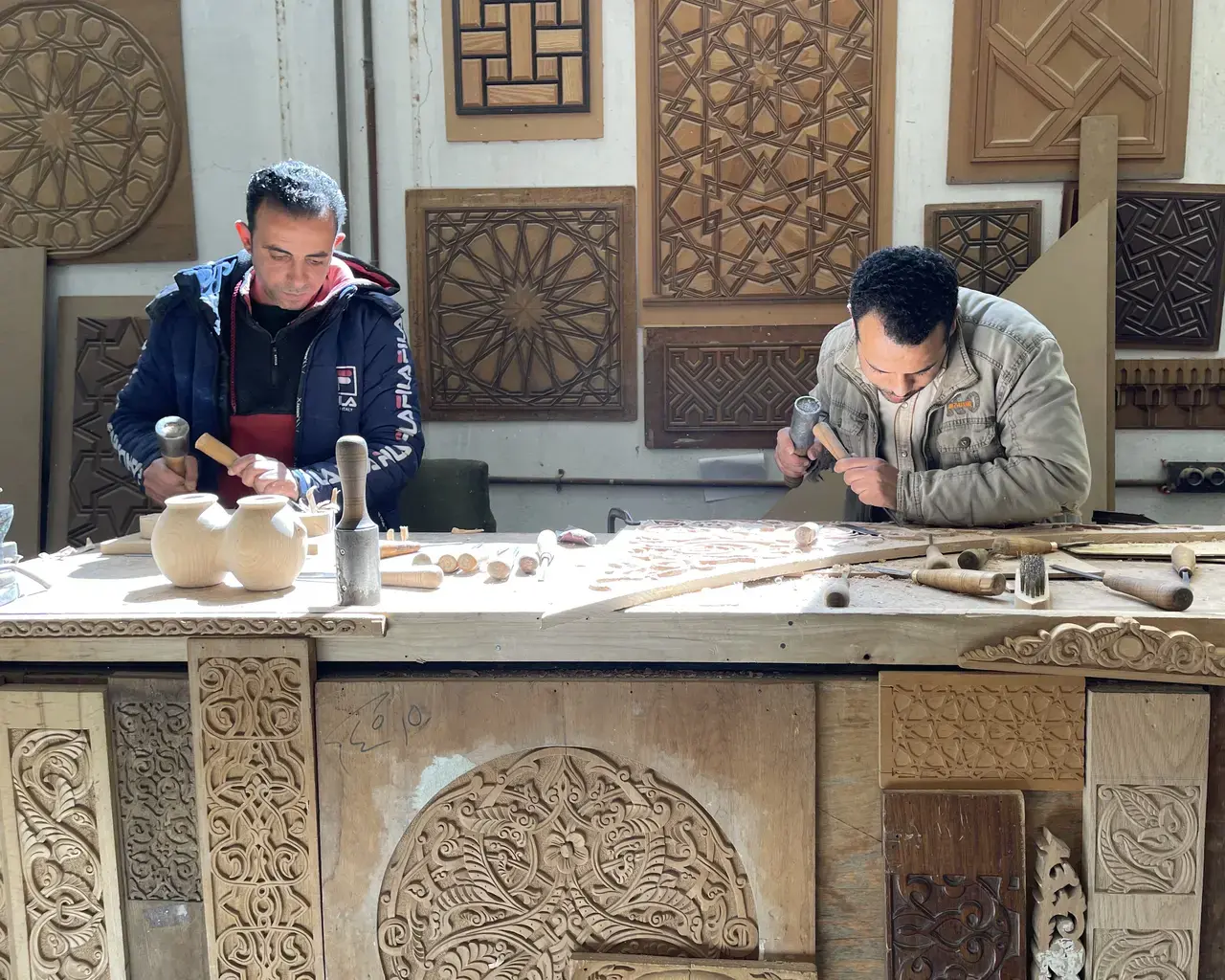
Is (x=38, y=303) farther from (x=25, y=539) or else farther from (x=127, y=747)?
(x=127, y=747)

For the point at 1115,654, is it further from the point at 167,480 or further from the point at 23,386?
the point at 23,386

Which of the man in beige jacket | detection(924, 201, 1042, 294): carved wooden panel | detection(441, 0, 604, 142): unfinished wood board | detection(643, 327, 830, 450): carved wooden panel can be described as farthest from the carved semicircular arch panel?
detection(441, 0, 604, 142): unfinished wood board

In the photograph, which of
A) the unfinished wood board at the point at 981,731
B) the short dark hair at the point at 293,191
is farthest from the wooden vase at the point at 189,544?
the unfinished wood board at the point at 981,731

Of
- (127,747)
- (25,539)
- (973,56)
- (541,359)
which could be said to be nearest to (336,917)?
(127,747)

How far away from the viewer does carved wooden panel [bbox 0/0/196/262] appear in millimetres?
4172

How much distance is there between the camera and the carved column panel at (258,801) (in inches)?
71.5

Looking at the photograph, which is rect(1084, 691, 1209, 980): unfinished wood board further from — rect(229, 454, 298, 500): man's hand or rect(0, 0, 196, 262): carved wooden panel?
rect(0, 0, 196, 262): carved wooden panel

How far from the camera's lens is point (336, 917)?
6.11ft

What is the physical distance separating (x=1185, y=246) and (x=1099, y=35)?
0.87 metres

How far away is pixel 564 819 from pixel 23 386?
141 inches

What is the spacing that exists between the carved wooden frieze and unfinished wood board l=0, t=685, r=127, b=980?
1618 mm

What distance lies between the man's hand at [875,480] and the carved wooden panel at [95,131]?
123 inches

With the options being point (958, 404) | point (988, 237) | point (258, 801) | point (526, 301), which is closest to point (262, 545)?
point (258, 801)

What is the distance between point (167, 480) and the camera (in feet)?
8.85
